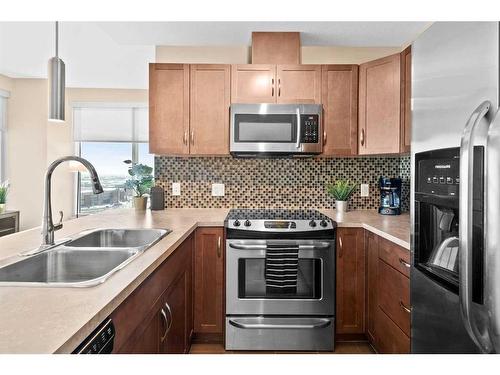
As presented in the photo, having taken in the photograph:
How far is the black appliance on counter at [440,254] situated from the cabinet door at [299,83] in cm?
A: 181

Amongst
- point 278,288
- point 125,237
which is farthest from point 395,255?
point 125,237

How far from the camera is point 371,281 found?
241 centimetres

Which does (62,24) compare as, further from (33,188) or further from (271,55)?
(33,188)

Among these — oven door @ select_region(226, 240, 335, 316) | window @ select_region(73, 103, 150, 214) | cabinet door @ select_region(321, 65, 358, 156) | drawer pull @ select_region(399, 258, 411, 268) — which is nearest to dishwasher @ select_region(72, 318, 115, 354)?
drawer pull @ select_region(399, 258, 411, 268)

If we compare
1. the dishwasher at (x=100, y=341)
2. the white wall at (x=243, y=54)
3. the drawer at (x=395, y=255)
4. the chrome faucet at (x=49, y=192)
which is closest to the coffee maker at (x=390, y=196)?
the drawer at (x=395, y=255)

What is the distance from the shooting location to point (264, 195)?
128 inches

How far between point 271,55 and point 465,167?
236 centimetres

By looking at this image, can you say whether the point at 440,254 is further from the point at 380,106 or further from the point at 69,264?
the point at 380,106

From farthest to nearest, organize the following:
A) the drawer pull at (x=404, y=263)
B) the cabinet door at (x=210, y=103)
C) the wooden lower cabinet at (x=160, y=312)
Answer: the cabinet door at (x=210, y=103) → the drawer pull at (x=404, y=263) → the wooden lower cabinet at (x=160, y=312)

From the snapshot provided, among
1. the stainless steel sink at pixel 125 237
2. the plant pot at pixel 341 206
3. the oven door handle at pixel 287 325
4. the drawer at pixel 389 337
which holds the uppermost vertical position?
the plant pot at pixel 341 206

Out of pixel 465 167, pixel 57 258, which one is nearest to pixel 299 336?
pixel 57 258

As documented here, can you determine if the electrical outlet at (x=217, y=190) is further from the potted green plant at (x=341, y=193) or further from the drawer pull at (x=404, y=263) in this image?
the drawer pull at (x=404, y=263)

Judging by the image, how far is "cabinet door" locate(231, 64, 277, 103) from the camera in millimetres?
2896

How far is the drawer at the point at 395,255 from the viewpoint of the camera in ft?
6.12
